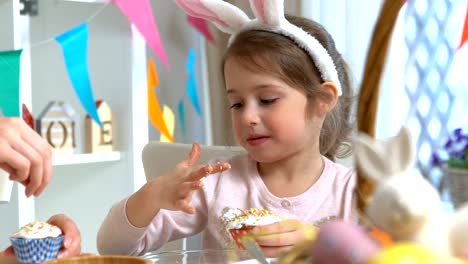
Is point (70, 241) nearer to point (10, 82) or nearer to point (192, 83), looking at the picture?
point (10, 82)

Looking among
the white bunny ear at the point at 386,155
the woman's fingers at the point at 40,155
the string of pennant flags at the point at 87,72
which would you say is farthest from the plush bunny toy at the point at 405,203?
the string of pennant flags at the point at 87,72

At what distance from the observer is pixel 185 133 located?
2.69 meters

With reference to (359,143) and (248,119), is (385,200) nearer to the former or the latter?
(359,143)

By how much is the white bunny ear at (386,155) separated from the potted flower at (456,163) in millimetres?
666

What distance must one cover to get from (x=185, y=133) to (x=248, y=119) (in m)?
1.48

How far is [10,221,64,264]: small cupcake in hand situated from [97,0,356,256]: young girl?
Result: 0.85 feet

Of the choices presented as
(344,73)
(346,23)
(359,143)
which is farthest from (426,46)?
(359,143)

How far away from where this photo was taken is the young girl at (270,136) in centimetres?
124

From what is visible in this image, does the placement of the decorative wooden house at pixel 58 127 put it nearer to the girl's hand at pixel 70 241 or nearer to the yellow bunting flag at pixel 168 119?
the yellow bunting flag at pixel 168 119

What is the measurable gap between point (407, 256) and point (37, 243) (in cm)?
61

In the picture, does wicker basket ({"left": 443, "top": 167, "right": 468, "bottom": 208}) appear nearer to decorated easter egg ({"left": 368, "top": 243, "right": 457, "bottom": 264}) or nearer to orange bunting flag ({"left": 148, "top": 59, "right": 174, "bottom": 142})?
decorated easter egg ({"left": 368, "top": 243, "right": 457, "bottom": 264})

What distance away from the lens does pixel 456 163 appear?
4.90 ft

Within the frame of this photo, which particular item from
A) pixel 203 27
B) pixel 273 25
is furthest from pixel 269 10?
pixel 203 27

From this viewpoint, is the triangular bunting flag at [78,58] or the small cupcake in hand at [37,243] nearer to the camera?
the small cupcake in hand at [37,243]
